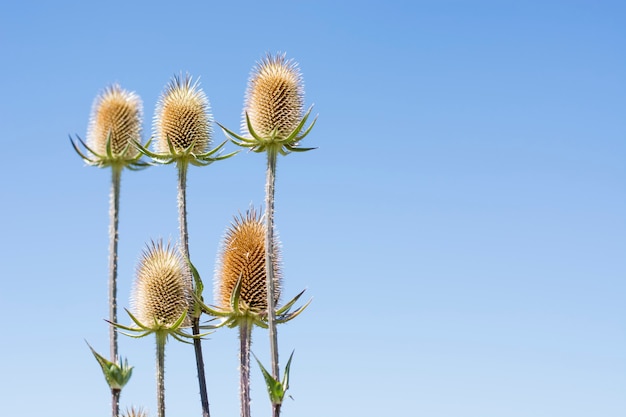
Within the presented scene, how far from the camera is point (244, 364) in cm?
966

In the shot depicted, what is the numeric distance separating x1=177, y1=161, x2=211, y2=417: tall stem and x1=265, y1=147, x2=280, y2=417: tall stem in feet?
3.80

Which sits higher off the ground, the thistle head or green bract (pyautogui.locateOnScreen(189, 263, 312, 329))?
the thistle head

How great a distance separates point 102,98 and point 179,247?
8.56ft

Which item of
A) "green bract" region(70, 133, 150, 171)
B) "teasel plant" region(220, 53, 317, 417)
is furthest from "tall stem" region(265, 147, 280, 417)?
"green bract" region(70, 133, 150, 171)

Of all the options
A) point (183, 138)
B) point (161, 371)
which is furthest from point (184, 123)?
point (161, 371)

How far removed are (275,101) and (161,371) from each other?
11.0ft

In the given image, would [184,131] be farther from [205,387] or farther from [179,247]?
[205,387]

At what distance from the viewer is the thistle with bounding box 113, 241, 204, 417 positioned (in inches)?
396

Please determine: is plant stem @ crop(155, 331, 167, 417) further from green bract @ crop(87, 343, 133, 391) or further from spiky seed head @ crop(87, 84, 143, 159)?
spiky seed head @ crop(87, 84, 143, 159)

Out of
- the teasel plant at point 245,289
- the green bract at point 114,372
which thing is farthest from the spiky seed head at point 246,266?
the green bract at point 114,372

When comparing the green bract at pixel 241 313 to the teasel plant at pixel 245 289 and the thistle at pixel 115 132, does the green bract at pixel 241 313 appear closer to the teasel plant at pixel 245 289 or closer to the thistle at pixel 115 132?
the teasel plant at pixel 245 289

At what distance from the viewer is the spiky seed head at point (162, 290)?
1009 cm

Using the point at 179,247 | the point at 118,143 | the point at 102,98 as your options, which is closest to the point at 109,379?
the point at 179,247

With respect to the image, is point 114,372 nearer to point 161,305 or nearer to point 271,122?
point 161,305
